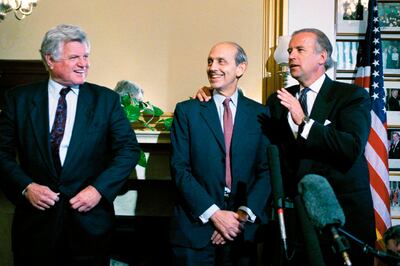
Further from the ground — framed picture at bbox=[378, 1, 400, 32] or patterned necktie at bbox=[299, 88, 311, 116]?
framed picture at bbox=[378, 1, 400, 32]

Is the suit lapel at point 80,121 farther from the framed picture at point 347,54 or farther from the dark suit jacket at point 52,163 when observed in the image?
the framed picture at point 347,54

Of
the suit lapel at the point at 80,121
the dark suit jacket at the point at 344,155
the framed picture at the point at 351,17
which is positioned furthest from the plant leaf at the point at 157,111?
the framed picture at the point at 351,17

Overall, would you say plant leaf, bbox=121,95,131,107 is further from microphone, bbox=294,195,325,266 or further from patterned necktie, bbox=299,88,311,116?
microphone, bbox=294,195,325,266

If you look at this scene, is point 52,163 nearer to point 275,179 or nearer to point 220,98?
point 220,98

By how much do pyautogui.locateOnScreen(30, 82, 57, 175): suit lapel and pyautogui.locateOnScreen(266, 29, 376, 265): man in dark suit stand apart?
3.37 ft

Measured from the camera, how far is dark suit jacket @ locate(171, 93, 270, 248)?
245cm

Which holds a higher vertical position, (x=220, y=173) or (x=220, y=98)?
(x=220, y=98)

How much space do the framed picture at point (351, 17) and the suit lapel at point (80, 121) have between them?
205cm

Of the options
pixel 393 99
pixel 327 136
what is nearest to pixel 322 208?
pixel 327 136

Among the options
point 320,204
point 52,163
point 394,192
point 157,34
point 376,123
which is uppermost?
point 157,34

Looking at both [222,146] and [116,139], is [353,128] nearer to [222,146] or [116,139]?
[222,146]

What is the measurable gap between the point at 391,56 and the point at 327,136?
6.38 feet

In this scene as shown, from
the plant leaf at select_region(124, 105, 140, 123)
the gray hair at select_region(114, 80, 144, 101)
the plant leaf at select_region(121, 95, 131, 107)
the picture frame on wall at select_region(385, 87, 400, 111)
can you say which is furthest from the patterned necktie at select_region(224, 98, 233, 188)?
the picture frame on wall at select_region(385, 87, 400, 111)

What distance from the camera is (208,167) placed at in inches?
99.0
